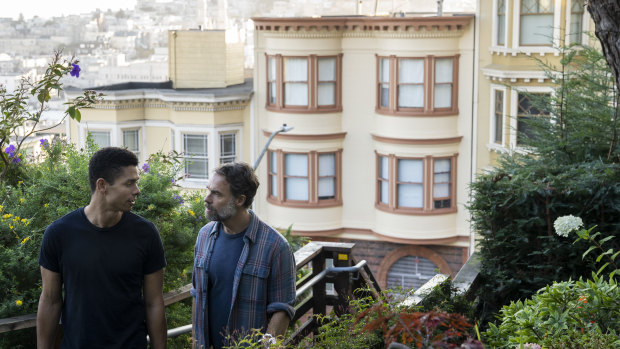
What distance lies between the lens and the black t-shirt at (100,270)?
437 cm

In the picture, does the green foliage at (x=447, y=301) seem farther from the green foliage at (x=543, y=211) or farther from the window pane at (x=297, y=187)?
the window pane at (x=297, y=187)

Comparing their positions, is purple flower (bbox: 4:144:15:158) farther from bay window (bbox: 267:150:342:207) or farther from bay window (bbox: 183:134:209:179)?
bay window (bbox: 183:134:209:179)

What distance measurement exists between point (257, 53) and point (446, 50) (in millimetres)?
6330

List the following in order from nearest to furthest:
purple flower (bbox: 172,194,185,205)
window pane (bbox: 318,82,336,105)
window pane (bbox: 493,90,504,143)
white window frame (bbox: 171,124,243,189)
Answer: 1. purple flower (bbox: 172,194,185,205)
2. window pane (bbox: 493,90,504,143)
3. window pane (bbox: 318,82,336,105)
4. white window frame (bbox: 171,124,243,189)

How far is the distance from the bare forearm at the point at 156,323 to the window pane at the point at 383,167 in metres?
22.6

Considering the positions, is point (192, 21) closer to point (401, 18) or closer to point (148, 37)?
point (148, 37)

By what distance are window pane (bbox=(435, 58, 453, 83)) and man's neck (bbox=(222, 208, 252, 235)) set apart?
857 inches

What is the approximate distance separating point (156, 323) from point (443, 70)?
73.2 ft

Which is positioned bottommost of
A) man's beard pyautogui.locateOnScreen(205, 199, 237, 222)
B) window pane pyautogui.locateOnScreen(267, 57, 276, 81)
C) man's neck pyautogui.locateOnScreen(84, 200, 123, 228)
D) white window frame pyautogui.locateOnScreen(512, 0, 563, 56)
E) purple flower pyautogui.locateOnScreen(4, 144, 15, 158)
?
man's beard pyautogui.locateOnScreen(205, 199, 237, 222)

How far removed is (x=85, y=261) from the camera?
172 inches

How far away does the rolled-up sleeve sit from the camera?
15.7ft

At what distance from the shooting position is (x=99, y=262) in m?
4.38

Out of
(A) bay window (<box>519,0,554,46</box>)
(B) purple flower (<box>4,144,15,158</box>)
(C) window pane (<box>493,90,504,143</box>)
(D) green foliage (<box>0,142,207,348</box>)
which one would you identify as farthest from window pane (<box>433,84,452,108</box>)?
(B) purple flower (<box>4,144,15,158</box>)

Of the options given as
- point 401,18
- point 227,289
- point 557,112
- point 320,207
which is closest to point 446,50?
point 401,18
